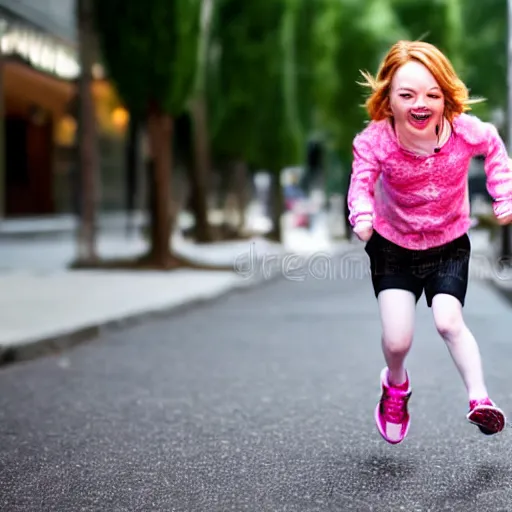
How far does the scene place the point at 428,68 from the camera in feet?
13.9

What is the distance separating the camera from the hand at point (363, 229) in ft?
13.9

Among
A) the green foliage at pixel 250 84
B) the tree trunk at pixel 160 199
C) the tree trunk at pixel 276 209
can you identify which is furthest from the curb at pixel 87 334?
the tree trunk at pixel 276 209

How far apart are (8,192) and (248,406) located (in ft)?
108

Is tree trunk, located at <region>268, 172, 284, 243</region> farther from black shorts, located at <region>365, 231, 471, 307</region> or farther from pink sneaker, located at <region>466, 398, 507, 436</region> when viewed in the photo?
pink sneaker, located at <region>466, 398, 507, 436</region>

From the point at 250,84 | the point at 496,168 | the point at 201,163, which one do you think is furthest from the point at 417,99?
the point at 250,84

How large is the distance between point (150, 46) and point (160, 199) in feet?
8.56

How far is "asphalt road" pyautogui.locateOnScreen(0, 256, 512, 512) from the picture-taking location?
→ 4180 mm

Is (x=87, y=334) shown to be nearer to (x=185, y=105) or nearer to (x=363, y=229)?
(x=363, y=229)

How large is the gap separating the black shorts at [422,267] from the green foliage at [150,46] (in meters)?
12.8

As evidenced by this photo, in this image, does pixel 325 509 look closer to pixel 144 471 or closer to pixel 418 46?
pixel 144 471

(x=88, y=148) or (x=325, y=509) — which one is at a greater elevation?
(x=88, y=148)

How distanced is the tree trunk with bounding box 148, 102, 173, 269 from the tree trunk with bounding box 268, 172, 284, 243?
35.4 feet

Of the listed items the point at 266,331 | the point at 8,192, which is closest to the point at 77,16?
the point at 266,331

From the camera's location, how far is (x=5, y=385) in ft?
23.3
